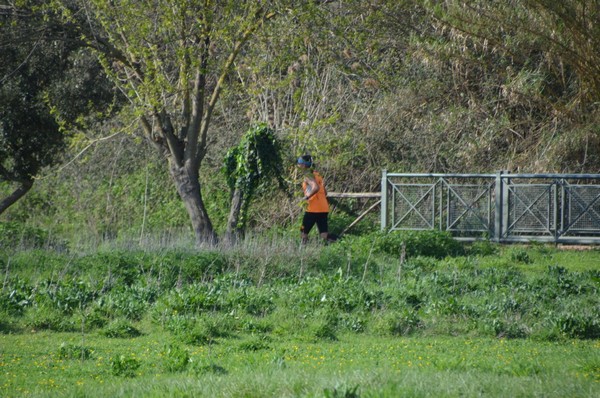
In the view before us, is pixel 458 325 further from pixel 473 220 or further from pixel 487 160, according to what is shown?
pixel 487 160

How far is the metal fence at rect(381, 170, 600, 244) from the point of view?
19.8m

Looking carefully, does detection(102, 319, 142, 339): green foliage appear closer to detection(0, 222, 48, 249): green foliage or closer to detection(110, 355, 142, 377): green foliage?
detection(110, 355, 142, 377): green foliage

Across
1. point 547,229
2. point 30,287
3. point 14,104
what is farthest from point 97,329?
point 547,229

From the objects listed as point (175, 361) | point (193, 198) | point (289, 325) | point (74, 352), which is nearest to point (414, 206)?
point (193, 198)

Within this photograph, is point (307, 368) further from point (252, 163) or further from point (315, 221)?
point (252, 163)

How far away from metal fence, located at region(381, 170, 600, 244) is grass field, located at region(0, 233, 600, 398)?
3.90 m

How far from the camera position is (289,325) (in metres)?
10.5

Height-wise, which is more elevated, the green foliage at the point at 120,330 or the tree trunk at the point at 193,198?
the tree trunk at the point at 193,198

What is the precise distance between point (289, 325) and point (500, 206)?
36.3 feet

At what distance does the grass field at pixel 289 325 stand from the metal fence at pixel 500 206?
390cm

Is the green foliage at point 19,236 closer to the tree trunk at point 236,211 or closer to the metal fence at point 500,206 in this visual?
the tree trunk at point 236,211

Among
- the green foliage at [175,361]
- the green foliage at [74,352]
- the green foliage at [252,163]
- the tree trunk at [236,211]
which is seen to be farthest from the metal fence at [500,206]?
the green foliage at [175,361]

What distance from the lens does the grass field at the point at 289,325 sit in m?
6.95

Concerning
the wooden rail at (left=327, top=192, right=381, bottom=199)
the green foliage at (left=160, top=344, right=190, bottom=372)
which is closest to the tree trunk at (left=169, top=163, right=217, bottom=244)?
the wooden rail at (left=327, top=192, right=381, bottom=199)
